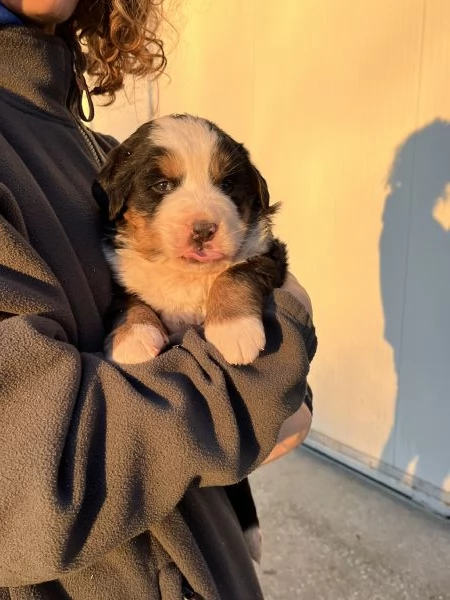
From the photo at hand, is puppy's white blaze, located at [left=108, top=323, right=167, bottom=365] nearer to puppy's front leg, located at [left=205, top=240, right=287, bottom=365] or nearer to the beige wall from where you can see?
puppy's front leg, located at [left=205, top=240, right=287, bottom=365]

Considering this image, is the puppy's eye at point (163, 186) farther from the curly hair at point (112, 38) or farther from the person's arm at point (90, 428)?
the person's arm at point (90, 428)

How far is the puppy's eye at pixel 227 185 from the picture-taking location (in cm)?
182

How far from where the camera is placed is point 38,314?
1.08 metres

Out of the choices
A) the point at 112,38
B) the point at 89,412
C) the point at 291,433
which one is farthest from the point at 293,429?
the point at 112,38

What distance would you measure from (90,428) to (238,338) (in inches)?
15.9

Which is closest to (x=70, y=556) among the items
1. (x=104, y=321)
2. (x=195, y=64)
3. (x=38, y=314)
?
(x=38, y=314)

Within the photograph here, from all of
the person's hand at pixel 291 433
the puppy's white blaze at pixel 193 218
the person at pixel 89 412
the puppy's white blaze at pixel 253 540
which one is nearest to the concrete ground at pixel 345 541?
the puppy's white blaze at pixel 253 540

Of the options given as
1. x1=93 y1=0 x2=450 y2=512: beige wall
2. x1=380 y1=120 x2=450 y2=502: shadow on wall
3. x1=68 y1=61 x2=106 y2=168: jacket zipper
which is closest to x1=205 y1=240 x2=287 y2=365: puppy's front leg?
x1=68 y1=61 x2=106 y2=168: jacket zipper

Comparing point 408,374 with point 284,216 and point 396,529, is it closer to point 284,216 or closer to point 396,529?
point 396,529

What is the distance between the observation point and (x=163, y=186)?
1.76 meters

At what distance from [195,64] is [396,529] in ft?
12.3

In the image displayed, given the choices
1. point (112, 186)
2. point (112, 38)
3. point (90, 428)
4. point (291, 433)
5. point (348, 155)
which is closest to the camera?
point (90, 428)

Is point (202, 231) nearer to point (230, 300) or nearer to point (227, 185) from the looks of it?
point (230, 300)

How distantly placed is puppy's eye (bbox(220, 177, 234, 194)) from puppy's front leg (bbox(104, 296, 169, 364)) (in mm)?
466
